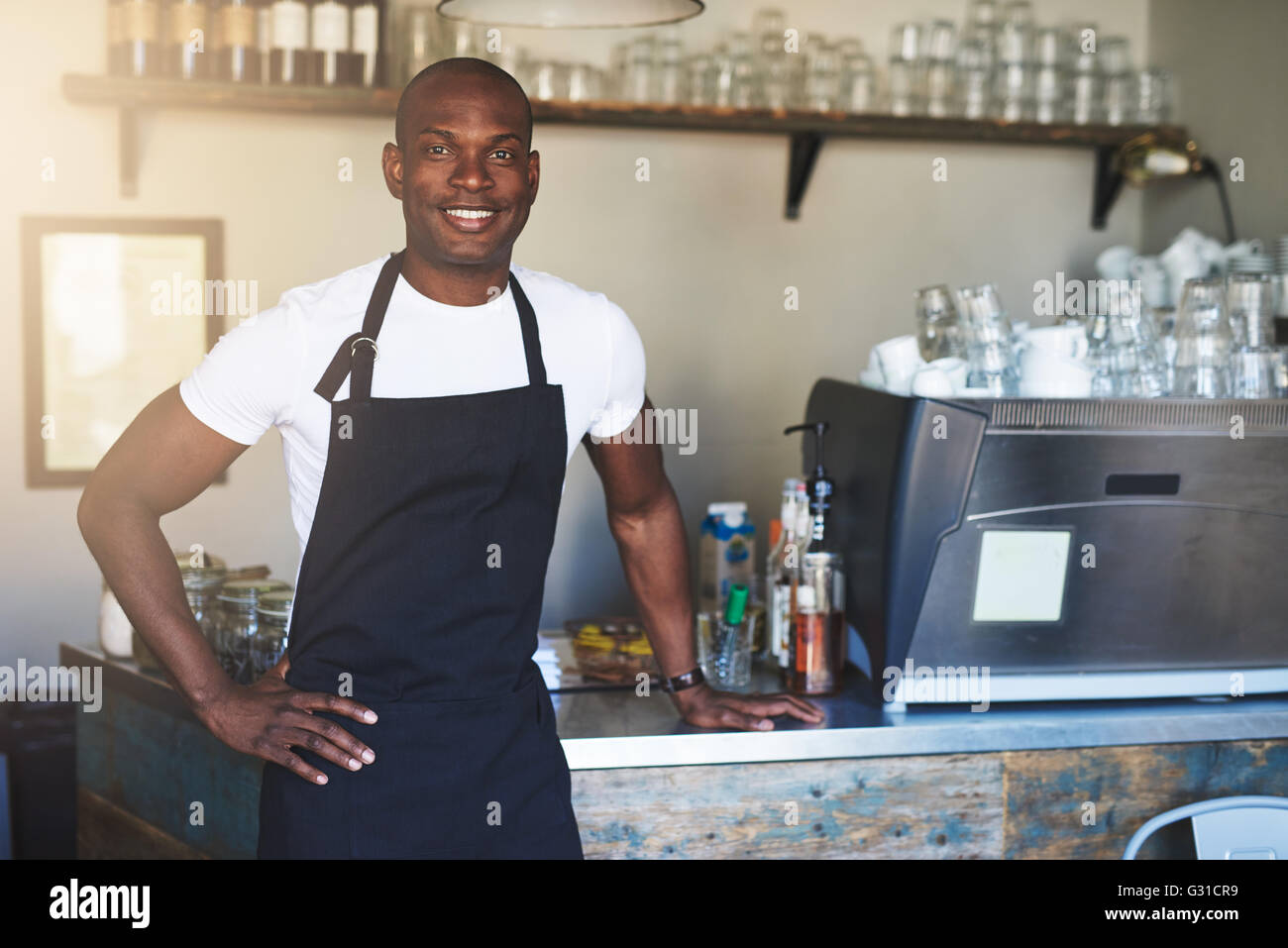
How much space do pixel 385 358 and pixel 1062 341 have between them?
96cm

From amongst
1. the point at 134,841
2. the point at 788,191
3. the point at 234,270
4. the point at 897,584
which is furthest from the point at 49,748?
the point at 788,191

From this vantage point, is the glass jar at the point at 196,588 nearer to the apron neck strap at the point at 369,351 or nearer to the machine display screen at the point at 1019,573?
the apron neck strap at the point at 369,351

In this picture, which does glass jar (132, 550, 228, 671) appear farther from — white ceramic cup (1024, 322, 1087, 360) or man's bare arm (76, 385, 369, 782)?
white ceramic cup (1024, 322, 1087, 360)

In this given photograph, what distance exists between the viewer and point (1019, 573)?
1800mm

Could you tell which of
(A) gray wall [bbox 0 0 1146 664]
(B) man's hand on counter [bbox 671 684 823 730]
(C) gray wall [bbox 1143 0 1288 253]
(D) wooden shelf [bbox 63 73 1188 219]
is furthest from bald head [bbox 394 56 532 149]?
(C) gray wall [bbox 1143 0 1288 253]

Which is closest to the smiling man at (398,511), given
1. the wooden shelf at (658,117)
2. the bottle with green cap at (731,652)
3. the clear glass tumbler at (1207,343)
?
the bottle with green cap at (731,652)

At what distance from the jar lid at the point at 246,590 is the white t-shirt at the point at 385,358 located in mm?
371

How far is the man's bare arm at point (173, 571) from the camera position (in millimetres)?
1437

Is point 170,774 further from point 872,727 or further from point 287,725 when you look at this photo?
point 872,727

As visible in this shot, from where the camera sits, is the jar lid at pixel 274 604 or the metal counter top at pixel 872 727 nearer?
the metal counter top at pixel 872 727

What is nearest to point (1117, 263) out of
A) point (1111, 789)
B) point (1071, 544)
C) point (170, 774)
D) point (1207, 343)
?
point (1207, 343)

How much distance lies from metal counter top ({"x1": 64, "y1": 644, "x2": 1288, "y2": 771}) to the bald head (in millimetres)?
744

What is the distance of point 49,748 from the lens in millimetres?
2758

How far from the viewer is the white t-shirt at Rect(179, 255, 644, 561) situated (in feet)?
4.69
